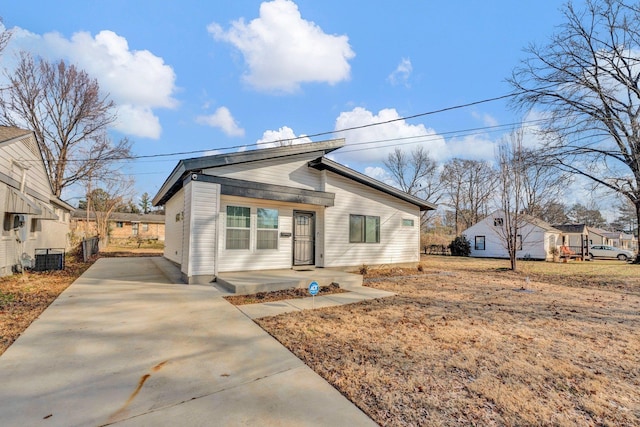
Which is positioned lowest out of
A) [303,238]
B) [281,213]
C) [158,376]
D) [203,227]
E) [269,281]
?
[158,376]

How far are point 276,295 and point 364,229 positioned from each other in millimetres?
5518

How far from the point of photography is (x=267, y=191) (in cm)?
868

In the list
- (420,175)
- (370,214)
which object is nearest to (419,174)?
(420,175)

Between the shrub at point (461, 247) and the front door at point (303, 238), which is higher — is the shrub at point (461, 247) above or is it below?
below

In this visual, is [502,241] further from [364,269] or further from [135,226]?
[135,226]

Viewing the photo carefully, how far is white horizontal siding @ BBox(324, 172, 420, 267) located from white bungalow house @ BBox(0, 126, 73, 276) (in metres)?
9.29

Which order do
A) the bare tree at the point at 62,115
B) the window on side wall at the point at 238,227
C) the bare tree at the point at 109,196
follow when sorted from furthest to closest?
the bare tree at the point at 109,196
the bare tree at the point at 62,115
the window on side wall at the point at 238,227

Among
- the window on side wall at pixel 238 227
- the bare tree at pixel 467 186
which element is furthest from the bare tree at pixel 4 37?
the bare tree at pixel 467 186

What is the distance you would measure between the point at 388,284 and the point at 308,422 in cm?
676

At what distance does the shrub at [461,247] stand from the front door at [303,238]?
21175 millimetres

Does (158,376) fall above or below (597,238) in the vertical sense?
below

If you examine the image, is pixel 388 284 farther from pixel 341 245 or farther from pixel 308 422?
pixel 308 422

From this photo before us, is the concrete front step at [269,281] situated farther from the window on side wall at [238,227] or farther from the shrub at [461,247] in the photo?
the shrub at [461,247]

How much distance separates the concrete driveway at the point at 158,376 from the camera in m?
2.26
